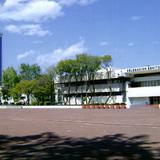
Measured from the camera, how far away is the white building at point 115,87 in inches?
3511

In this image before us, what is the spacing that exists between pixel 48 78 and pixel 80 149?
87.7m

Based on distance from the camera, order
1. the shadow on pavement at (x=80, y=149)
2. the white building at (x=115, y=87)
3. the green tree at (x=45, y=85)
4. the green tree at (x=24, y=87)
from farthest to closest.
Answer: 1. the green tree at (x=24, y=87)
2. the green tree at (x=45, y=85)
3. the white building at (x=115, y=87)
4. the shadow on pavement at (x=80, y=149)

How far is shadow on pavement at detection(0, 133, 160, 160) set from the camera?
388 inches

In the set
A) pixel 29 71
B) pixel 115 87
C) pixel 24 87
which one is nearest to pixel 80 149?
pixel 115 87

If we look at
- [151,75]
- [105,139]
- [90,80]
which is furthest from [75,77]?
[105,139]

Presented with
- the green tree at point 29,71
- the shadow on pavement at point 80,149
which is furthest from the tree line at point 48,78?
the shadow on pavement at point 80,149

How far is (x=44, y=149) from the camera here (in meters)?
11.6

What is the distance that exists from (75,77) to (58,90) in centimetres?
828

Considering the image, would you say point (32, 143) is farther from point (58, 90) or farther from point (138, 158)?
point (58, 90)

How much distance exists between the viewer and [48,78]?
324ft

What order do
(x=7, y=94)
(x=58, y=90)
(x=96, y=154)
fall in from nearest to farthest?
(x=96, y=154)
(x=58, y=90)
(x=7, y=94)

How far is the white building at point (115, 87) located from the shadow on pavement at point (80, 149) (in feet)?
241

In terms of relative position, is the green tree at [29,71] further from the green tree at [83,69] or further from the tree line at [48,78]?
the green tree at [83,69]

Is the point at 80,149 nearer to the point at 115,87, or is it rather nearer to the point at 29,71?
the point at 115,87
